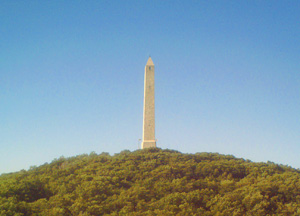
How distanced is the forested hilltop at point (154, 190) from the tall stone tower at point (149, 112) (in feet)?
18.0

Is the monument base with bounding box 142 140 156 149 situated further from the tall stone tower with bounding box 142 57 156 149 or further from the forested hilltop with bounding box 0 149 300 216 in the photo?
the forested hilltop with bounding box 0 149 300 216

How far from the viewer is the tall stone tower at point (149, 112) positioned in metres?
26.2

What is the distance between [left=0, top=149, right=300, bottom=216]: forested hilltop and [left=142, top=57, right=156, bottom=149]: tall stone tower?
5.48 meters

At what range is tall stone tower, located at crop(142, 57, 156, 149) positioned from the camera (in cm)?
2623

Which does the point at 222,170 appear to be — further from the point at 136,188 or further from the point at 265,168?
the point at 136,188

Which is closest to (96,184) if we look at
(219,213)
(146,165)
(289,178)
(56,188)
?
(56,188)

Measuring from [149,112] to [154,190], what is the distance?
11908mm

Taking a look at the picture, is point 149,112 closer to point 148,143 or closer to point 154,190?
point 148,143

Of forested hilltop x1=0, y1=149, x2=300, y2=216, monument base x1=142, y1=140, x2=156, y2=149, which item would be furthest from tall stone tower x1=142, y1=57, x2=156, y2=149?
forested hilltop x1=0, y1=149, x2=300, y2=216

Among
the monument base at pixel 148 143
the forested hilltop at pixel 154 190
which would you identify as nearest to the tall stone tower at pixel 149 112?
the monument base at pixel 148 143

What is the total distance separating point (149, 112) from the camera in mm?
26641

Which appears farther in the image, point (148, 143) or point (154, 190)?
point (148, 143)

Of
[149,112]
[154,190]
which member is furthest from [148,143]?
[154,190]

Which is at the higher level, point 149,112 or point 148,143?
point 149,112
